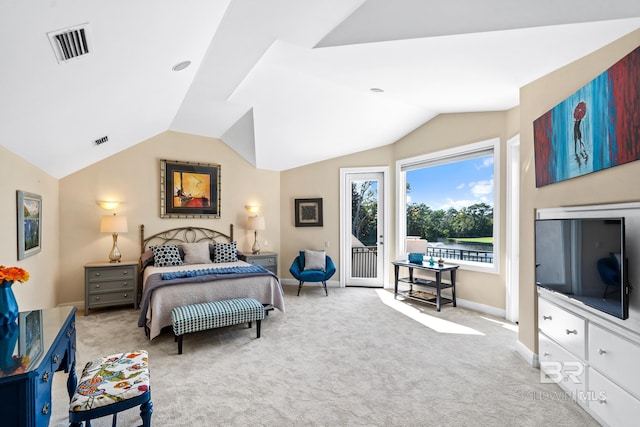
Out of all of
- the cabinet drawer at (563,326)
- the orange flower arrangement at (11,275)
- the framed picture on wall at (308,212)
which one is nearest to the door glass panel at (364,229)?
the framed picture on wall at (308,212)

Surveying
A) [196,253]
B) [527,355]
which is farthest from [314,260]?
[527,355]

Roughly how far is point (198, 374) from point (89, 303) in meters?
2.66

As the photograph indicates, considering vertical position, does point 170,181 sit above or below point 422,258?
above

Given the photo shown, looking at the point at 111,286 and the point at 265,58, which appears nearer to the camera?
the point at 265,58

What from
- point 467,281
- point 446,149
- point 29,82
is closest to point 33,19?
point 29,82

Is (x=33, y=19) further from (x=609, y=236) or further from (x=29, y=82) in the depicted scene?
(x=609, y=236)

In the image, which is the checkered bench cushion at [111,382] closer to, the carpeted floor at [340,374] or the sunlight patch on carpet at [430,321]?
the carpeted floor at [340,374]

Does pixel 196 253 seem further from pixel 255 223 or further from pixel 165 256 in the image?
pixel 255 223

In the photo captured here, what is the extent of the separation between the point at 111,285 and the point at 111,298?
19 centimetres

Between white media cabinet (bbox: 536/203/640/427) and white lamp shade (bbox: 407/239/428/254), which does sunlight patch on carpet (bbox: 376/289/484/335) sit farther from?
white media cabinet (bbox: 536/203/640/427)

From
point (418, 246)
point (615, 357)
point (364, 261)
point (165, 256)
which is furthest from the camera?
point (364, 261)

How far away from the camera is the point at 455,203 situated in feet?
17.0

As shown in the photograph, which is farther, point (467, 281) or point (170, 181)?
point (170, 181)

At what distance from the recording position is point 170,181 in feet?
17.6
